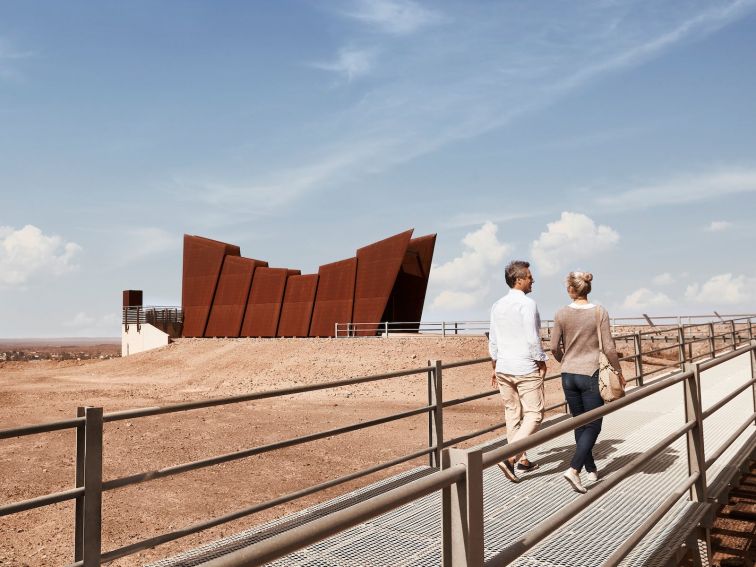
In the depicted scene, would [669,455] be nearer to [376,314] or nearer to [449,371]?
[449,371]

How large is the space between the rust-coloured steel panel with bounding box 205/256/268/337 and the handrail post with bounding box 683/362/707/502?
40.1 m

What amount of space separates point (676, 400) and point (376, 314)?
25.9 meters

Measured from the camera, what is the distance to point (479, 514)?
196 cm

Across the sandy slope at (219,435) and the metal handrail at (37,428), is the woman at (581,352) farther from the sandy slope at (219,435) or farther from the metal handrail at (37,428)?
the sandy slope at (219,435)

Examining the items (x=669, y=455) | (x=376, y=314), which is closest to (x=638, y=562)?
(x=669, y=455)

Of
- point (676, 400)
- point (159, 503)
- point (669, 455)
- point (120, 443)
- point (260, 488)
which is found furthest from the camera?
point (120, 443)

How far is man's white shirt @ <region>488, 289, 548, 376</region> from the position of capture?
525cm

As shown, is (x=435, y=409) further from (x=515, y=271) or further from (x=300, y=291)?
(x=300, y=291)

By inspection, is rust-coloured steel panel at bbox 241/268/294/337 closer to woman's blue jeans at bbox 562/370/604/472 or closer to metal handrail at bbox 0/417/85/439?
woman's blue jeans at bbox 562/370/604/472

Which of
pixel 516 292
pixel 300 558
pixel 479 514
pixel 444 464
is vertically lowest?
pixel 300 558

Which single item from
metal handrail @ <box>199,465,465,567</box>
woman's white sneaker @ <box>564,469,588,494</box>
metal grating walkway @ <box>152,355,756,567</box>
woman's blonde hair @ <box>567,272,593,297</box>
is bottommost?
metal grating walkway @ <box>152,355,756,567</box>

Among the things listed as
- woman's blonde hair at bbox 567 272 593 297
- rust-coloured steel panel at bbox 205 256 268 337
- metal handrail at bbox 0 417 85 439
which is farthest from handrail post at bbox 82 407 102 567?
rust-coloured steel panel at bbox 205 256 268 337

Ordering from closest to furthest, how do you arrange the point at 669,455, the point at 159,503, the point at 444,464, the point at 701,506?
the point at 444,464 → the point at 701,506 → the point at 669,455 → the point at 159,503

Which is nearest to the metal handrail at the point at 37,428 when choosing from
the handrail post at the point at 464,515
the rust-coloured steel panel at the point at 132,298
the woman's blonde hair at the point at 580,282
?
the handrail post at the point at 464,515
